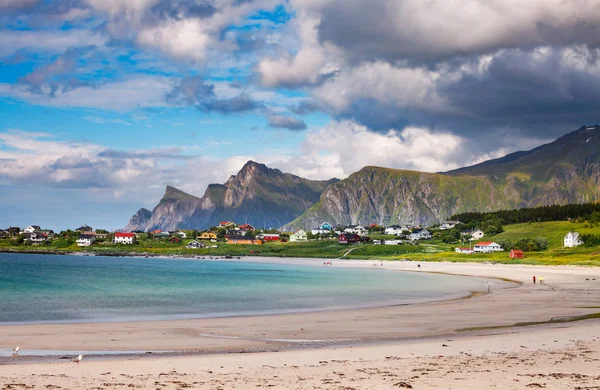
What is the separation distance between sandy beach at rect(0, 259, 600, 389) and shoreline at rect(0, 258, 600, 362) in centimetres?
5

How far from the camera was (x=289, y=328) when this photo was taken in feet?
96.2

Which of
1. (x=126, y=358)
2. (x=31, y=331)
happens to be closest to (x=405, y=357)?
(x=126, y=358)

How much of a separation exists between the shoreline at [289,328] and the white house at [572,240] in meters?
114

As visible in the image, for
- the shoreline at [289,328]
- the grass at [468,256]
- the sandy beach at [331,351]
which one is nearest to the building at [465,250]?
the grass at [468,256]

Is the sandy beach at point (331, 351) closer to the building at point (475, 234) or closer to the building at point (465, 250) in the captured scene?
the building at point (465, 250)

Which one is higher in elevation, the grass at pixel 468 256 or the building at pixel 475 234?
the building at pixel 475 234

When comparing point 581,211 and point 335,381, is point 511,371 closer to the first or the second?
point 335,381

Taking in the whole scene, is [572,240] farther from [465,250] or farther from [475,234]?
[475,234]

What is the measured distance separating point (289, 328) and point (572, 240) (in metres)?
138

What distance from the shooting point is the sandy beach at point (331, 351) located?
15.4 meters

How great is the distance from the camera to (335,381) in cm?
1544

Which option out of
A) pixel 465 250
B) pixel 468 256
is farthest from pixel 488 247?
pixel 468 256

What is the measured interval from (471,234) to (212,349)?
602 feet

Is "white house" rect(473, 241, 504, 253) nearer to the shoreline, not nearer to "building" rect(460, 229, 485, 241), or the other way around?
"building" rect(460, 229, 485, 241)
